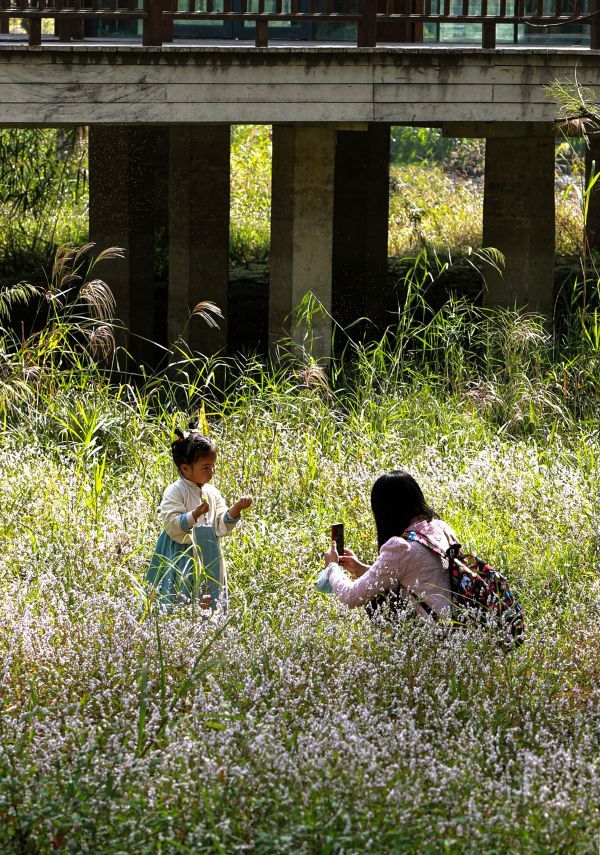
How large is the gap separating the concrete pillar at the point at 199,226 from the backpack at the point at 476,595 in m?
8.21

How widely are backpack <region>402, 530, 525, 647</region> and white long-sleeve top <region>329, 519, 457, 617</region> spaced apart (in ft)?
0.10

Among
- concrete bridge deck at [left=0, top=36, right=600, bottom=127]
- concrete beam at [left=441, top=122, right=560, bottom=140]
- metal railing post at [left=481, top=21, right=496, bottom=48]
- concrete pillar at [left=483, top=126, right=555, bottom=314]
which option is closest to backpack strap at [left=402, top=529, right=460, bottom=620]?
concrete bridge deck at [left=0, top=36, right=600, bottom=127]

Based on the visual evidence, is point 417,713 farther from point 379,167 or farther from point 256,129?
point 256,129

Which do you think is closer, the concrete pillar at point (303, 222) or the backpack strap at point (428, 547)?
the backpack strap at point (428, 547)

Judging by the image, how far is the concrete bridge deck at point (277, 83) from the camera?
9.14 m

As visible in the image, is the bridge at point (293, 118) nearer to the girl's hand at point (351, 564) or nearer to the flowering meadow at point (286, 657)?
the flowering meadow at point (286, 657)

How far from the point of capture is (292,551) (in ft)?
20.9

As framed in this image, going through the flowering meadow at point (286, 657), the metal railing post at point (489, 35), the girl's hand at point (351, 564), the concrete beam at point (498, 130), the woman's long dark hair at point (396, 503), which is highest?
the metal railing post at point (489, 35)

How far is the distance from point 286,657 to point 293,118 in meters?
6.10

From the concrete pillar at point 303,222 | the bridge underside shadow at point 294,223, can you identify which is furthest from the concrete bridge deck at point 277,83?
the concrete pillar at point 303,222

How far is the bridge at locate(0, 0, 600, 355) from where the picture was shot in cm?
941

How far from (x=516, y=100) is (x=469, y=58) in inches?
22.7

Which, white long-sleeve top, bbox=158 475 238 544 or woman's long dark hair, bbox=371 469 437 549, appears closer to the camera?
woman's long dark hair, bbox=371 469 437 549

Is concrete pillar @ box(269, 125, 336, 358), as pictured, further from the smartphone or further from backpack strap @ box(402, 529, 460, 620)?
backpack strap @ box(402, 529, 460, 620)
